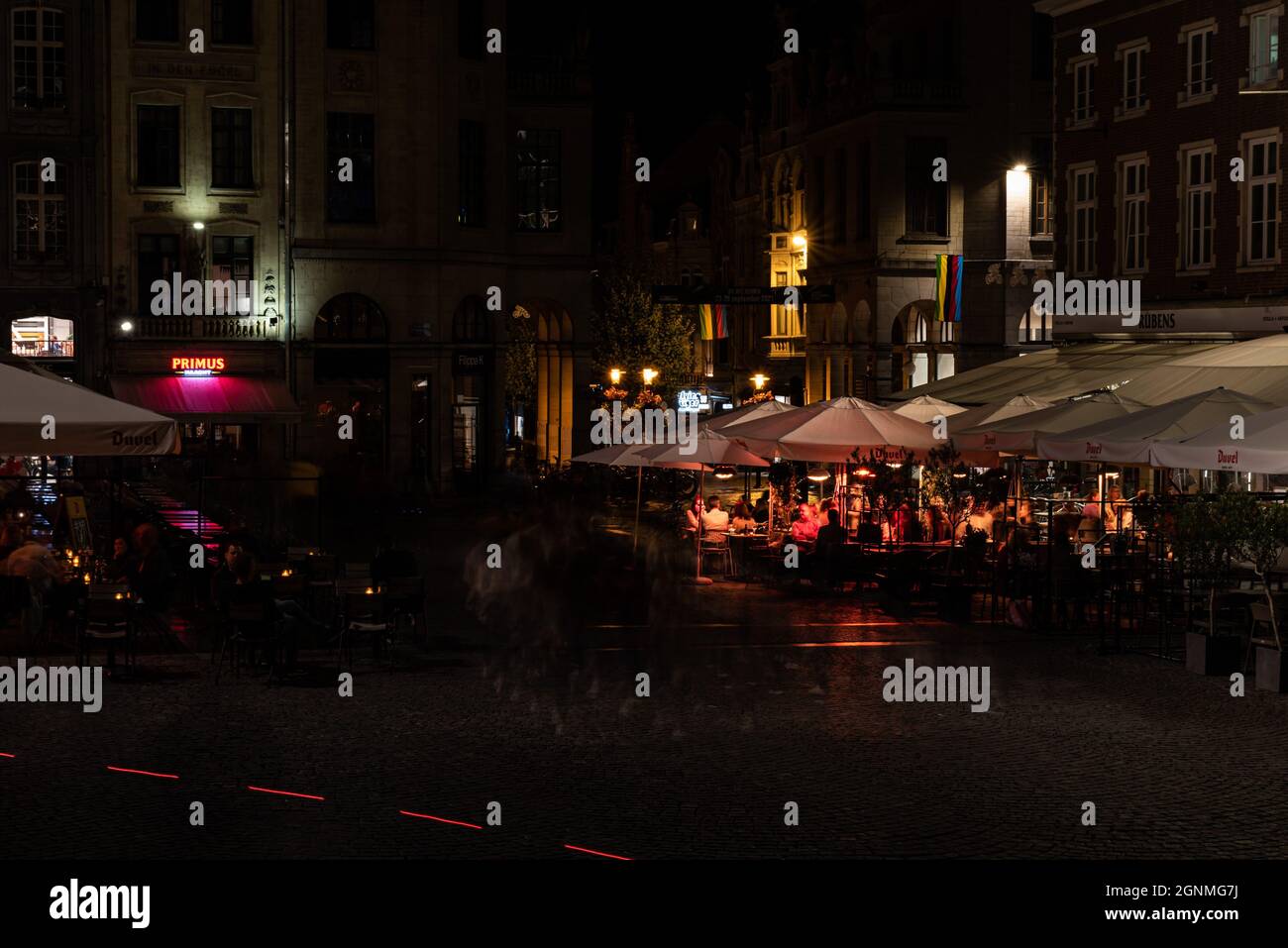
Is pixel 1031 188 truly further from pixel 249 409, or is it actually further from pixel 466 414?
pixel 249 409

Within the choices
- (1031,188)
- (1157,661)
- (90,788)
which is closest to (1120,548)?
(1157,661)

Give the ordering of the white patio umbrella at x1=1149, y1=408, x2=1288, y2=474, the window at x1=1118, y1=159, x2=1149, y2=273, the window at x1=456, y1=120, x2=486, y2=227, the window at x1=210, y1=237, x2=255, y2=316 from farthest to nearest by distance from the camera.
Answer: the window at x1=456, y1=120, x2=486, y2=227 < the window at x1=210, y1=237, x2=255, y2=316 < the window at x1=1118, y1=159, x2=1149, y2=273 < the white patio umbrella at x1=1149, y1=408, x2=1288, y2=474

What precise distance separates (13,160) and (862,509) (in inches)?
1066

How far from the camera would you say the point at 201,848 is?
11484mm

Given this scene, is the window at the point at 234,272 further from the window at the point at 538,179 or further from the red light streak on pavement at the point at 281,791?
the red light streak on pavement at the point at 281,791

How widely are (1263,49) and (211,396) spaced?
27.3 meters

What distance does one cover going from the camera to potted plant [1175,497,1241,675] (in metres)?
19.2

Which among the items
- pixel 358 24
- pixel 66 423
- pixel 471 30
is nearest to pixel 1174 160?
pixel 471 30

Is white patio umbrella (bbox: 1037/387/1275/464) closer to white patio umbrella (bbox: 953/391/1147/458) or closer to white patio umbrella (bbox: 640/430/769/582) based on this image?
white patio umbrella (bbox: 953/391/1147/458)

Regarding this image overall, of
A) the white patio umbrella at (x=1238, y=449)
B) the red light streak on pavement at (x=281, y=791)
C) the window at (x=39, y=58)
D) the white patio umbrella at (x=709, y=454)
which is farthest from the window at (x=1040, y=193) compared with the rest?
the red light streak on pavement at (x=281, y=791)

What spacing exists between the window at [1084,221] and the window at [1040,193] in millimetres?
21698

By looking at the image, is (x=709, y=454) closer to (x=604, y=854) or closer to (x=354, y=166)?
(x=604, y=854)

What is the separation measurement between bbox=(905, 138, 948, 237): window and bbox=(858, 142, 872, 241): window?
1482 mm

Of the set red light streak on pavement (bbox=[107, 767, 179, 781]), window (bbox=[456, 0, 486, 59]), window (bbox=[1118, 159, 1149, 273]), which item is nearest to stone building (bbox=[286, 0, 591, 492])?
window (bbox=[456, 0, 486, 59])
